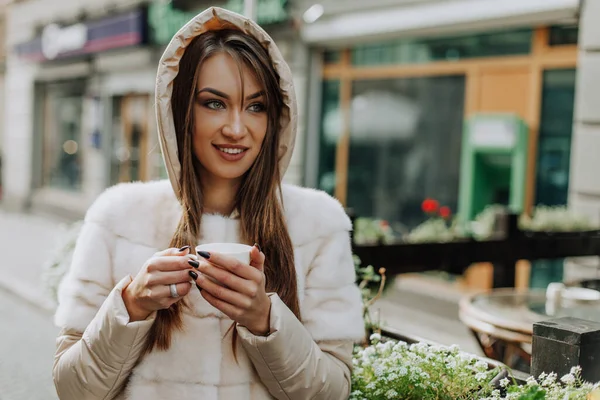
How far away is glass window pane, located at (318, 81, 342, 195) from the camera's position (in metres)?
10.2

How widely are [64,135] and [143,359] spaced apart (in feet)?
54.9

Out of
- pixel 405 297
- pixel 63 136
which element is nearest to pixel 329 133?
pixel 405 297

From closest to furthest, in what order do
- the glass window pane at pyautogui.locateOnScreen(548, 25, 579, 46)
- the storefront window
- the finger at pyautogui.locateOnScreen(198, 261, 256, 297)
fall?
the finger at pyautogui.locateOnScreen(198, 261, 256, 297) → the glass window pane at pyautogui.locateOnScreen(548, 25, 579, 46) → the storefront window

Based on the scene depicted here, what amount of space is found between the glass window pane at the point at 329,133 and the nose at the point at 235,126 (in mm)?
8332

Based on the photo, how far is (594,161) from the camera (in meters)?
6.89

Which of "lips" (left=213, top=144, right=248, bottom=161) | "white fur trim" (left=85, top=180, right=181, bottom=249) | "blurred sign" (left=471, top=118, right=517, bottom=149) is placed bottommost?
"white fur trim" (left=85, top=180, right=181, bottom=249)

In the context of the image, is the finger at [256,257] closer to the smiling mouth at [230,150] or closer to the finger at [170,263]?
the finger at [170,263]

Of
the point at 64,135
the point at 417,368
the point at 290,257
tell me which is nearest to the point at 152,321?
the point at 290,257

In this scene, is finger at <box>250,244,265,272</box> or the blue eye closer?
finger at <box>250,244,265,272</box>

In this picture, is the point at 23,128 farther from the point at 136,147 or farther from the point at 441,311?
the point at 441,311

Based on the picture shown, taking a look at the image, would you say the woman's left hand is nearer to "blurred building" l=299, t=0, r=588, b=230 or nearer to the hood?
the hood

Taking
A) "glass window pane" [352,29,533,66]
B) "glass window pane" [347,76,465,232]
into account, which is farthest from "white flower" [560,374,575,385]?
"glass window pane" [347,76,465,232]

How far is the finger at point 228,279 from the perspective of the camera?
1.54 meters

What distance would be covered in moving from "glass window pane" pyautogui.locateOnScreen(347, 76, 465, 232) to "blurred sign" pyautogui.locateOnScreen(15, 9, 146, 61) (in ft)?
18.1
